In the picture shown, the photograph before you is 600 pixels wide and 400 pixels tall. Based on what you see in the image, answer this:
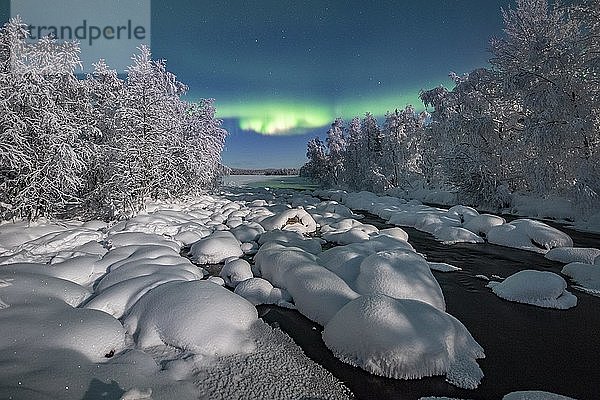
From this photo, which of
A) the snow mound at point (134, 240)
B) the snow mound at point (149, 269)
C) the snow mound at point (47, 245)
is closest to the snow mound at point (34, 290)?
the snow mound at point (149, 269)

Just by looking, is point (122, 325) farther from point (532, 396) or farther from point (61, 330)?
point (532, 396)

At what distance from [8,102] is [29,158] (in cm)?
195

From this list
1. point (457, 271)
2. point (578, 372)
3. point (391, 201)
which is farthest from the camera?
point (391, 201)

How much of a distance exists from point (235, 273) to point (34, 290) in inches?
Result: 147

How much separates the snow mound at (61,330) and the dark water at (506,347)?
8.27ft

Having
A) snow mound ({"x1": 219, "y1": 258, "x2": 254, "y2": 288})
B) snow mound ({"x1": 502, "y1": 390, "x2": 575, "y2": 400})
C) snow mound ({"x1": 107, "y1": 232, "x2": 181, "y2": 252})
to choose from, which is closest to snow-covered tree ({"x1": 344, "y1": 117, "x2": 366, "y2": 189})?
snow mound ({"x1": 107, "y1": 232, "x2": 181, "y2": 252})

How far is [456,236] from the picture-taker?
42.2 ft

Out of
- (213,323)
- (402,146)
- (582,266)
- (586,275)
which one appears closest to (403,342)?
(213,323)

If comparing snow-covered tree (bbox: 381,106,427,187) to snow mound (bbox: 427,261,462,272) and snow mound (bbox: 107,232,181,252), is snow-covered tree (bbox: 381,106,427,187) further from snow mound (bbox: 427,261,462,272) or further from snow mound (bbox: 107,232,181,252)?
snow mound (bbox: 107,232,181,252)

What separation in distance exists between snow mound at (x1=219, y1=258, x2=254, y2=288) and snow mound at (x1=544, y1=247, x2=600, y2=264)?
30.3ft

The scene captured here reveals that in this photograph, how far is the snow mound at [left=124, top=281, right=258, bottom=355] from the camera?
4246 mm

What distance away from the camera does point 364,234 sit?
1220 cm

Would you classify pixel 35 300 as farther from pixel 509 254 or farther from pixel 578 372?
pixel 509 254

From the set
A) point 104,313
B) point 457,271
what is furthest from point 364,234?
point 104,313
